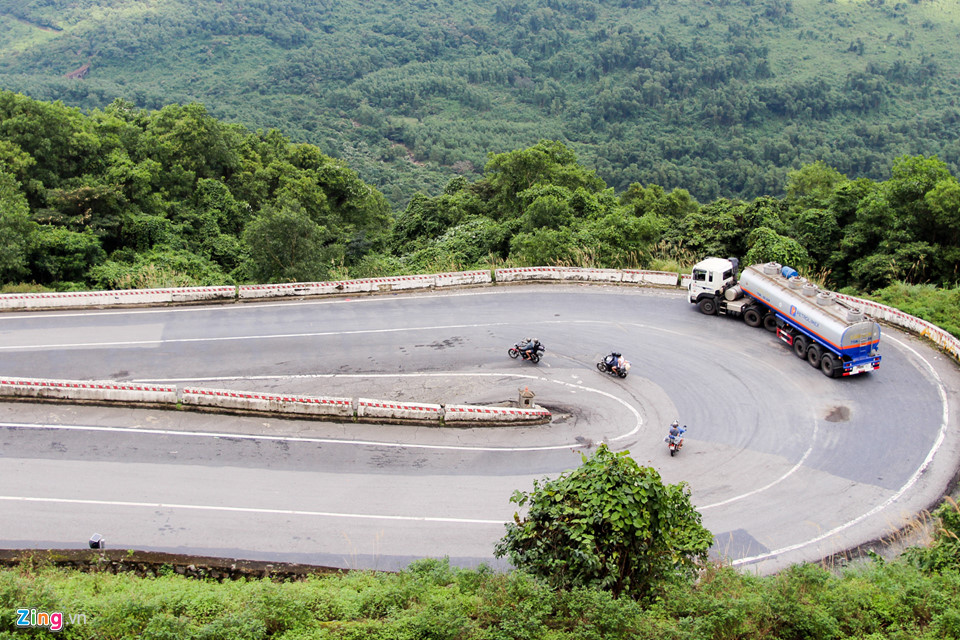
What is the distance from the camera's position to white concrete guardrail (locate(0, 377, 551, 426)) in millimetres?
21531

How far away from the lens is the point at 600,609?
40.0 ft

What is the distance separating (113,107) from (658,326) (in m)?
47.5

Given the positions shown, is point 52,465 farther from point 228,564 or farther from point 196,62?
point 196,62

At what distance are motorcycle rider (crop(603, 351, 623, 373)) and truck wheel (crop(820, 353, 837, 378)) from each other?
632 centimetres

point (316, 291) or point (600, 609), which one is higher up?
point (316, 291)

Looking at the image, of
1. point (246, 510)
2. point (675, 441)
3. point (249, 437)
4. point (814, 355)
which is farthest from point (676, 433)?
point (249, 437)

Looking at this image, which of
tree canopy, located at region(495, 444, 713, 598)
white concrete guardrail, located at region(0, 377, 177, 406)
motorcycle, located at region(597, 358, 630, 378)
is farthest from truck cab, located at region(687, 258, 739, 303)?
white concrete guardrail, located at region(0, 377, 177, 406)

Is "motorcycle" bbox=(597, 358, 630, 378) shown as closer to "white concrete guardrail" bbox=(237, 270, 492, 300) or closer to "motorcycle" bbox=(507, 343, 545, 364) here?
"motorcycle" bbox=(507, 343, 545, 364)

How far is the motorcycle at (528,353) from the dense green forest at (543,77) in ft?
227

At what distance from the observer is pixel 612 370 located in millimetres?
23938

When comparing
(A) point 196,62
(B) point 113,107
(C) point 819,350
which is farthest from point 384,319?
(A) point 196,62

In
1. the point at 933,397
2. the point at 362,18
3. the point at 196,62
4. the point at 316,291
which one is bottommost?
the point at 933,397

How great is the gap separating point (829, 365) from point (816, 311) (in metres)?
1.74

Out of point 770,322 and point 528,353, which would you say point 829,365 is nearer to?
point 770,322
